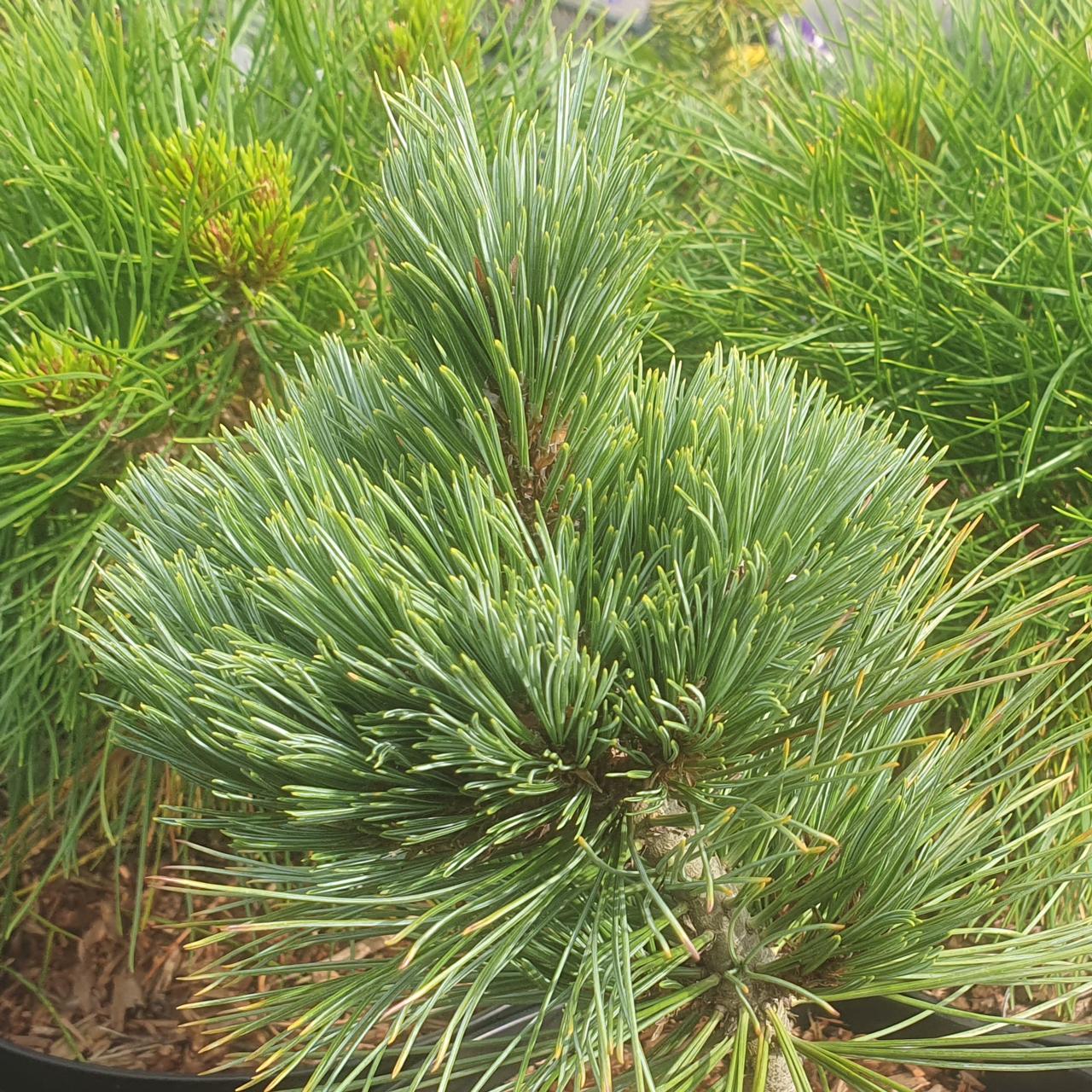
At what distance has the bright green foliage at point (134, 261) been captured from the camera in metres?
0.51

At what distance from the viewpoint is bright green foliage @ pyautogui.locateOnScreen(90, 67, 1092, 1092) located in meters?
0.26

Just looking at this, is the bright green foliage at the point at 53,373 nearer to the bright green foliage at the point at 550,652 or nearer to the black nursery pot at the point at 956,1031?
the bright green foliage at the point at 550,652

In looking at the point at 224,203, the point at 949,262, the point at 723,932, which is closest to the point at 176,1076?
the point at 723,932

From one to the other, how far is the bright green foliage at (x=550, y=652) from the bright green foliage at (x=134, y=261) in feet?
0.60

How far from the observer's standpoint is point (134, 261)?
53 cm

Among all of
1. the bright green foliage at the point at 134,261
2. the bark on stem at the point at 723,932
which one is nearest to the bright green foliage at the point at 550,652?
the bark on stem at the point at 723,932

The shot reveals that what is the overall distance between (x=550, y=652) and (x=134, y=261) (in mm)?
425

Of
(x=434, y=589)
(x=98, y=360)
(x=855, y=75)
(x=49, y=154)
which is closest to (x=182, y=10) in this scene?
(x=49, y=154)

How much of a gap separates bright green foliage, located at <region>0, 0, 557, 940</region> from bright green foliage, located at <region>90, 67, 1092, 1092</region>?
18cm

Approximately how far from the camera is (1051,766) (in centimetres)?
56

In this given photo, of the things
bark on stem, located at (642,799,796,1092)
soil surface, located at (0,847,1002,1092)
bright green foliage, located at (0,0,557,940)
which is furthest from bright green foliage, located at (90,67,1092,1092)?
soil surface, located at (0,847,1002,1092)

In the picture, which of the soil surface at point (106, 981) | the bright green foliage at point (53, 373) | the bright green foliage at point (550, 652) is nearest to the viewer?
the bright green foliage at point (550, 652)

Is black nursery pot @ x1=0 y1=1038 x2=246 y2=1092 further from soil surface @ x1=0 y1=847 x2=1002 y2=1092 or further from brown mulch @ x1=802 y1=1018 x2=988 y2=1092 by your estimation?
brown mulch @ x1=802 y1=1018 x2=988 y2=1092

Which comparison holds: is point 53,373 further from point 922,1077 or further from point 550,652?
point 922,1077
